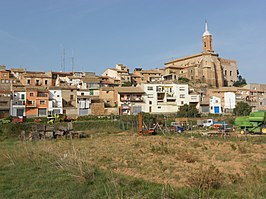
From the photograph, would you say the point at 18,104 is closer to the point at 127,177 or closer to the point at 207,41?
the point at 127,177

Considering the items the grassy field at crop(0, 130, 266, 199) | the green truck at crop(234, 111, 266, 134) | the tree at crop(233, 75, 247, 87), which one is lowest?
the grassy field at crop(0, 130, 266, 199)

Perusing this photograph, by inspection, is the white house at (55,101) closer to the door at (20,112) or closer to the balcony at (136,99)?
the door at (20,112)

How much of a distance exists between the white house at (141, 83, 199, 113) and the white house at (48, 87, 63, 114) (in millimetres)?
15047

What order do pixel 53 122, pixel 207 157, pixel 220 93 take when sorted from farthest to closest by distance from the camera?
pixel 220 93
pixel 53 122
pixel 207 157

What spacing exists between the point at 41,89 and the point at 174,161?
41.1 meters

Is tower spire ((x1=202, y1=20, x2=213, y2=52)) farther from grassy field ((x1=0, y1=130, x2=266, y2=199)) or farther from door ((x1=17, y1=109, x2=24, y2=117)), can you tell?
grassy field ((x1=0, y1=130, x2=266, y2=199))

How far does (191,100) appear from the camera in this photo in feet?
194

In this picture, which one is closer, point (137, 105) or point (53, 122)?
point (53, 122)

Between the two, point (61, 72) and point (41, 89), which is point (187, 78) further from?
point (41, 89)

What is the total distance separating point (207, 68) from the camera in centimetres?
8325

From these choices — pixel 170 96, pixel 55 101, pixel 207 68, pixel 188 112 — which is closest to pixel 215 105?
pixel 170 96

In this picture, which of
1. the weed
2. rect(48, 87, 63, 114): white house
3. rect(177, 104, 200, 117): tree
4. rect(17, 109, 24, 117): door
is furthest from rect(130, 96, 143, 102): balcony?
the weed

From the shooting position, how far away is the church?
8279cm

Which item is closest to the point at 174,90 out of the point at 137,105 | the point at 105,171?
the point at 137,105
